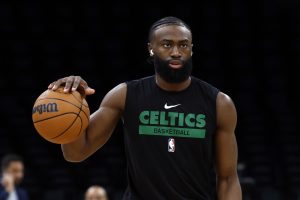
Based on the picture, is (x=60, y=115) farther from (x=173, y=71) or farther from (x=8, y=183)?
(x=8, y=183)

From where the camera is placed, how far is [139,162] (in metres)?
3.21

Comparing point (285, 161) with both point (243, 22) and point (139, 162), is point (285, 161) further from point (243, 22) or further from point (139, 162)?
point (139, 162)

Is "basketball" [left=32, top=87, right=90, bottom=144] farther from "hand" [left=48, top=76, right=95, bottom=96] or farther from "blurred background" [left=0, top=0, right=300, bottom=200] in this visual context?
"blurred background" [left=0, top=0, right=300, bottom=200]

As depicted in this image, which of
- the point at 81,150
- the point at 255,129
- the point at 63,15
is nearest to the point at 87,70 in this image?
the point at 63,15

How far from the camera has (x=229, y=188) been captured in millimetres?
3346

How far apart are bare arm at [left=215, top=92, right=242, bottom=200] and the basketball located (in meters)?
0.61

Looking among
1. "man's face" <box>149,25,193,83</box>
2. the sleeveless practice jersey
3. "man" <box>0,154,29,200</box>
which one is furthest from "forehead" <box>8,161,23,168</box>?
"man's face" <box>149,25,193,83</box>

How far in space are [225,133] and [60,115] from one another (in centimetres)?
73

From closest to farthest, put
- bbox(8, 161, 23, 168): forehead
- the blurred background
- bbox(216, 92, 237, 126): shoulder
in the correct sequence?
Result: 1. bbox(216, 92, 237, 126): shoulder
2. bbox(8, 161, 23, 168): forehead
3. the blurred background

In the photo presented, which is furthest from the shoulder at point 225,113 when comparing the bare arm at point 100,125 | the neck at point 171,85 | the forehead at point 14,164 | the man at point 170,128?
the forehead at point 14,164

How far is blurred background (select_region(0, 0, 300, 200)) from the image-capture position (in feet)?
33.1

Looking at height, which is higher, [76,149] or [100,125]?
[100,125]

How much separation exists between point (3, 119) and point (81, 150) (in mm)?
7299

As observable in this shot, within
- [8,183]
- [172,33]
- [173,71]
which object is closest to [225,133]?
[173,71]
